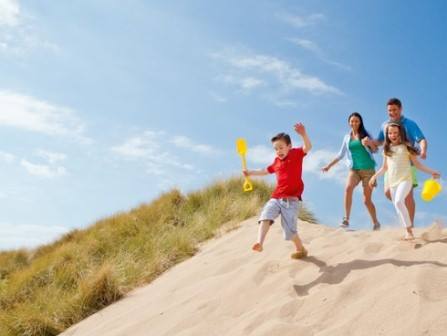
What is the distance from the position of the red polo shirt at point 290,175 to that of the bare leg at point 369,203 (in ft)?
6.65

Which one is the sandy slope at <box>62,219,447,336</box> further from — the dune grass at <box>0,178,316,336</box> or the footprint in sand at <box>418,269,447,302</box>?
the dune grass at <box>0,178,316,336</box>

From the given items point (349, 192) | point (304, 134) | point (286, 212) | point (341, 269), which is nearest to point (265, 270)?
point (286, 212)

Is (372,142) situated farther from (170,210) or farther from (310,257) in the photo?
(170,210)

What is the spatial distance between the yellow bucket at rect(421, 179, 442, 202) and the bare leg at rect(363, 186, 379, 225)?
162 centimetres

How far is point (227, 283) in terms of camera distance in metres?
5.85

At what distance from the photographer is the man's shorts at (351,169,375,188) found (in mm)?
7355

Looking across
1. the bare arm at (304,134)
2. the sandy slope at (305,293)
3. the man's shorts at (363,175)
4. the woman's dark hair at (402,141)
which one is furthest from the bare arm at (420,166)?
the man's shorts at (363,175)

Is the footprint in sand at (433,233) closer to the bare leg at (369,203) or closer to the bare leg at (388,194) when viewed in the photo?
the bare leg at (388,194)

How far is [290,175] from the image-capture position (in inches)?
226

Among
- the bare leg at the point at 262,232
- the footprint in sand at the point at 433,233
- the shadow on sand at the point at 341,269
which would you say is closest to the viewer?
→ the shadow on sand at the point at 341,269

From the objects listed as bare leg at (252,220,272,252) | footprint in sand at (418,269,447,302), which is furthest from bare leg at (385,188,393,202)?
footprint in sand at (418,269,447,302)

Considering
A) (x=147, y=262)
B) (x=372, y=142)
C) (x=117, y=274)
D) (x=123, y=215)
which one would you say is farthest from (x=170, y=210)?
(x=372, y=142)

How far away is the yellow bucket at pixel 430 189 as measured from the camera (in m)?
5.73

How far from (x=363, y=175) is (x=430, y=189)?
1664mm
